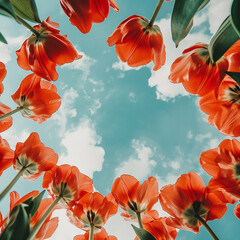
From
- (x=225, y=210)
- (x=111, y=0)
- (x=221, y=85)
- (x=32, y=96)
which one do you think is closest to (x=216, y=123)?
(x=221, y=85)

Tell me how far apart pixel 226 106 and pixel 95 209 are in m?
0.43

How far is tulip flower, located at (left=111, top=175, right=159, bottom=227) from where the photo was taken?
723 mm

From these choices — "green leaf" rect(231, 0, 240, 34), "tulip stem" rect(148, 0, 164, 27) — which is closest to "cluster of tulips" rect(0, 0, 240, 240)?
"tulip stem" rect(148, 0, 164, 27)

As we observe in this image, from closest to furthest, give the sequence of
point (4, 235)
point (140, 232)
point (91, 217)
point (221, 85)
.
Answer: point (4, 235) < point (140, 232) < point (221, 85) < point (91, 217)

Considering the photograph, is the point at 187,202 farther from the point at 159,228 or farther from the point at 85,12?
the point at 85,12

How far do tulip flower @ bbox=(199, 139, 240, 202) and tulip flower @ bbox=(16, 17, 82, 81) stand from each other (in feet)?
1.43

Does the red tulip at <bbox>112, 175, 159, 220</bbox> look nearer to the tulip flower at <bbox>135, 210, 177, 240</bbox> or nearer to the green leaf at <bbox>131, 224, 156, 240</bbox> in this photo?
the tulip flower at <bbox>135, 210, 177, 240</bbox>

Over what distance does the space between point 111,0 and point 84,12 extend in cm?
9

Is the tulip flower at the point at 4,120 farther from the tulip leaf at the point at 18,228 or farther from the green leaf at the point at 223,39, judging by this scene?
the green leaf at the point at 223,39

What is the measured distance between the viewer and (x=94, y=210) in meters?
0.73

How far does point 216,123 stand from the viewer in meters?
0.65

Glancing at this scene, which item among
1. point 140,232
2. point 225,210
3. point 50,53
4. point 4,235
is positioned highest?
point 50,53

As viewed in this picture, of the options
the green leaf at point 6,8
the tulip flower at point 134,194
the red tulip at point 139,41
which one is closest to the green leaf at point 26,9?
the green leaf at point 6,8

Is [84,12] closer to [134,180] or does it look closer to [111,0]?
[111,0]
